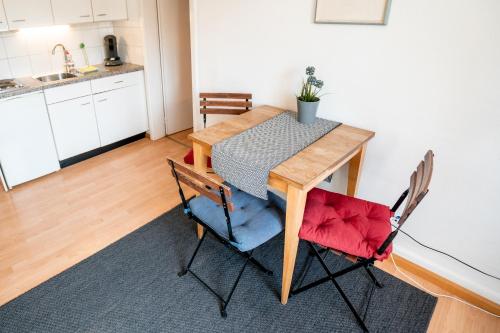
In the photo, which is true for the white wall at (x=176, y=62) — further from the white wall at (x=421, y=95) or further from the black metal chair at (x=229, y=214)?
the black metal chair at (x=229, y=214)

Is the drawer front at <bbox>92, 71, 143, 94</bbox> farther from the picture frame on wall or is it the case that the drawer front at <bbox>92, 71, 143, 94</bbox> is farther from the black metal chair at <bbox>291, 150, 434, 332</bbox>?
the black metal chair at <bbox>291, 150, 434, 332</bbox>

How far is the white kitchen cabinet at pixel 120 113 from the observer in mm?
3494

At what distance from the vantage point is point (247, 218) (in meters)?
1.88

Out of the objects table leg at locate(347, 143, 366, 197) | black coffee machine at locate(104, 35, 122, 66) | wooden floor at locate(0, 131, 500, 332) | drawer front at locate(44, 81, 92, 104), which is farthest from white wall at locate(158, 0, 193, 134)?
table leg at locate(347, 143, 366, 197)

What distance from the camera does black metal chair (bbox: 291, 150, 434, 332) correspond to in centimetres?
159

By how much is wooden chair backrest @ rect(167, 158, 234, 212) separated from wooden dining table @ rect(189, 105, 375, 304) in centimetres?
26

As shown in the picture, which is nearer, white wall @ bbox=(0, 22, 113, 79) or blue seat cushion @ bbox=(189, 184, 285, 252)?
blue seat cushion @ bbox=(189, 184, 285, 252)

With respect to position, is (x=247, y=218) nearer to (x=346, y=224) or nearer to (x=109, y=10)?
(x=346, y=224)

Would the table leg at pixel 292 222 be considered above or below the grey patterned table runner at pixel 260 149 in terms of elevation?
below

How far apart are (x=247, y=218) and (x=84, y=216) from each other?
1.56m

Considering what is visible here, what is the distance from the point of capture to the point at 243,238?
1.72 m

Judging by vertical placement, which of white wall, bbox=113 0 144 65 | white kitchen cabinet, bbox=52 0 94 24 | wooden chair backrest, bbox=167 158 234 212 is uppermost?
white kitchen cabinet, bbox=52 0 94 24

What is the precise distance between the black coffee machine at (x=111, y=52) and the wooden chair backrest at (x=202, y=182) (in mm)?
2550

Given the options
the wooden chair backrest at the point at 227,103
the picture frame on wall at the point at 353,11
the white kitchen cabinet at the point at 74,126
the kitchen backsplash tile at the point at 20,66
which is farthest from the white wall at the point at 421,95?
the kitchen backsplash tile at the point at 20,66
